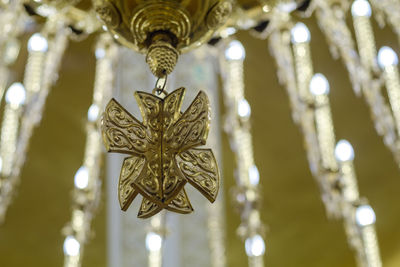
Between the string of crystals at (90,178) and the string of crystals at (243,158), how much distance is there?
1.18 m

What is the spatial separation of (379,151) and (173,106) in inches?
234

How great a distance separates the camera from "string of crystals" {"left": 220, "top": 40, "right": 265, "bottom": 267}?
5805 millimetres

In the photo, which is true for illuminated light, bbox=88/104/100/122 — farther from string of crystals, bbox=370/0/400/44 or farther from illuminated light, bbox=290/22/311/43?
string of crystals, bbox=370/0/400/44

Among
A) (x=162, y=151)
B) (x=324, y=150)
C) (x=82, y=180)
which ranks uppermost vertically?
(x=324, y=150)

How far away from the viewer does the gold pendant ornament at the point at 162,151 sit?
283 cm

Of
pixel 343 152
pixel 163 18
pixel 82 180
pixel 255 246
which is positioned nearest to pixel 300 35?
pixel 343 152

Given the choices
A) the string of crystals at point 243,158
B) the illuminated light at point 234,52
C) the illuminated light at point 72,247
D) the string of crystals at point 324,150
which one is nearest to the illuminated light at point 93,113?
the illuminated light at point 72,247

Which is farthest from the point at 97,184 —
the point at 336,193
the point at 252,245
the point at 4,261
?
the point at 4,261

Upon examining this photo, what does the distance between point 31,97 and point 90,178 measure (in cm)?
96

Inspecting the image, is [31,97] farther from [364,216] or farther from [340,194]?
[364,216]

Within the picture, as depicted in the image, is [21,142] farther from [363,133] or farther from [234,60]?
[363,133]

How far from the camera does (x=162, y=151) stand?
9.48 feet

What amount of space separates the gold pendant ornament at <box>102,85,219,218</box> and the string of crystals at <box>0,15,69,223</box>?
270 centimetres

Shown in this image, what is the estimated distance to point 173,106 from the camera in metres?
2.99
